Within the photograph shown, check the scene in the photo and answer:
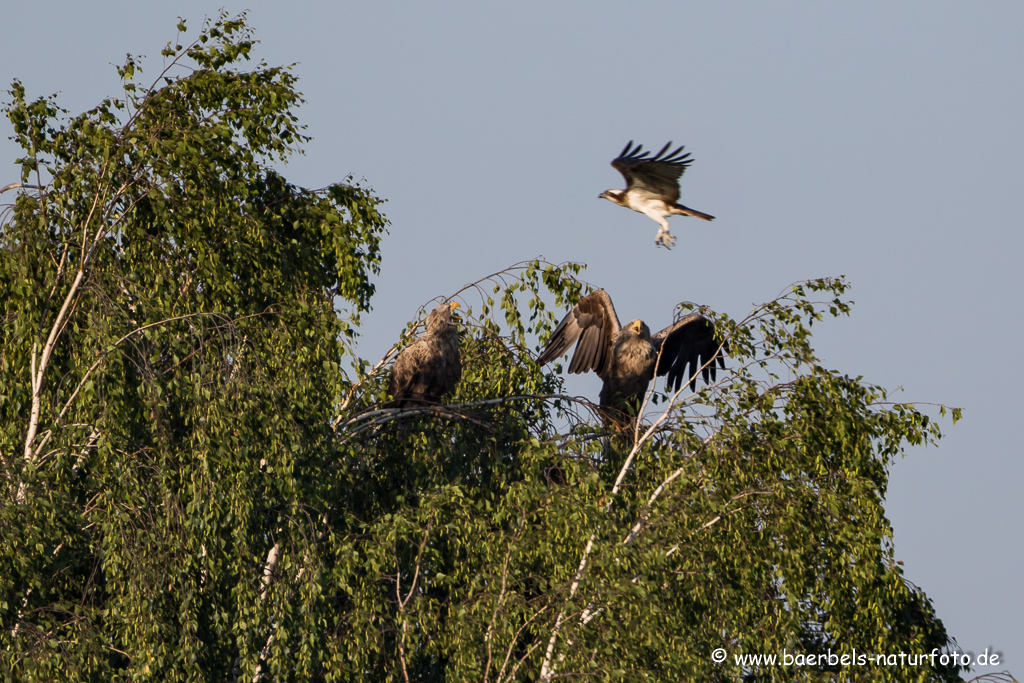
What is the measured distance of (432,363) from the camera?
1178 centimetres

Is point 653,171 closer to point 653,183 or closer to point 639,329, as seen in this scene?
point 653,183

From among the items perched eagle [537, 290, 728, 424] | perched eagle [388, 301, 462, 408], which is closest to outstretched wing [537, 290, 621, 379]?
perched eagle [537, 290, 728, 424]

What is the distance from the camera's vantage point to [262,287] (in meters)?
10.2

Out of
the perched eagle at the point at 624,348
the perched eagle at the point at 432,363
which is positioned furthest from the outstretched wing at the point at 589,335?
the perched eagle at the point at 432,363

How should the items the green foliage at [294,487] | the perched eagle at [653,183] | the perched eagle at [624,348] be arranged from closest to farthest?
the green foliage at [294,487]
the perched eagle at [653,183]
the perched eagle at [624,348]

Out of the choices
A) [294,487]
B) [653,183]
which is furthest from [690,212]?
[294,487]

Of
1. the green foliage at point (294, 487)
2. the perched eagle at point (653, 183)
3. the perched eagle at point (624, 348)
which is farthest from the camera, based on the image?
the perched eagle at point (624, 348)

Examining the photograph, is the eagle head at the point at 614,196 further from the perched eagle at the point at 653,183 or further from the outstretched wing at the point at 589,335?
the outstretched wing at the point at 589,335

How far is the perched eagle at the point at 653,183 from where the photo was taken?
1118cm

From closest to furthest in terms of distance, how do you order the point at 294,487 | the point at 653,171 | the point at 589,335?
the point at 294,487, the point at 653,171, the point at 589,335

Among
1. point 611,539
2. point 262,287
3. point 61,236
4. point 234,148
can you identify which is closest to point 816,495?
point 611,539

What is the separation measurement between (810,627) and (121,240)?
20.7 feet

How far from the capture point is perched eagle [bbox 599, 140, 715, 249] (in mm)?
11180

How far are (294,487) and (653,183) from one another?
4.40 m
